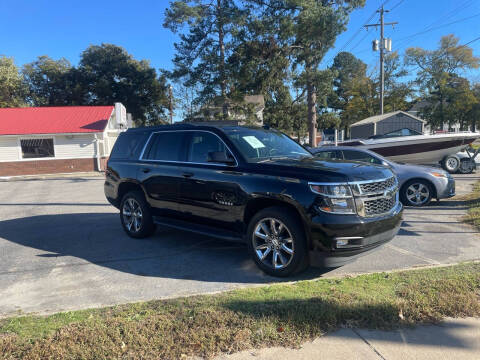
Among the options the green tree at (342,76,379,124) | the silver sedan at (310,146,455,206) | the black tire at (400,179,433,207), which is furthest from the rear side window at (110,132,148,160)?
the green tree at (342,76,379,124)

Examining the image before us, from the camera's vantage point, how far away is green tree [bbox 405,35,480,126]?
41.8 metres

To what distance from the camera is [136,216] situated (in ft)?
22.2

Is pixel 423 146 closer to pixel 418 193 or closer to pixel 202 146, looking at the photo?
pixel 418 193

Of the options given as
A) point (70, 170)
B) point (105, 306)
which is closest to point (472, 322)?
point (105, 306)

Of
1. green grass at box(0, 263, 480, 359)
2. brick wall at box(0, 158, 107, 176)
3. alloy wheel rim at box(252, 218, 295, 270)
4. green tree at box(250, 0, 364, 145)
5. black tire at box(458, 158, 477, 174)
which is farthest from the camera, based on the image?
brick wall at box(0, 158, 107, 176)

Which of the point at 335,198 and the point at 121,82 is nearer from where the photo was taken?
the point at 335,198

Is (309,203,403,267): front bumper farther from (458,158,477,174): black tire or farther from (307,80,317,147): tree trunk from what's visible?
(307,80,317,147): tree trunk

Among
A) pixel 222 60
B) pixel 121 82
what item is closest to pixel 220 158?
pixel 222 60

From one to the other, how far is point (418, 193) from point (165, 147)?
20.5 feet

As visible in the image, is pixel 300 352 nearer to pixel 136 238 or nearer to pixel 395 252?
pixel 395 252

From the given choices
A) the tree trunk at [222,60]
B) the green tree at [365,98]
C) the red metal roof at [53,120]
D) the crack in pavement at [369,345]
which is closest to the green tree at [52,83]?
the red metal roof at [53,120]

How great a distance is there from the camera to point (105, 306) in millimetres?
3982

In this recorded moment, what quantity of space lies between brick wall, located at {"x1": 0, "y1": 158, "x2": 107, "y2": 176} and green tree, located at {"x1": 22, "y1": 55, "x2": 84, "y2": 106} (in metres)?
20.4

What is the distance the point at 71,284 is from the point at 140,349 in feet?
7.06
